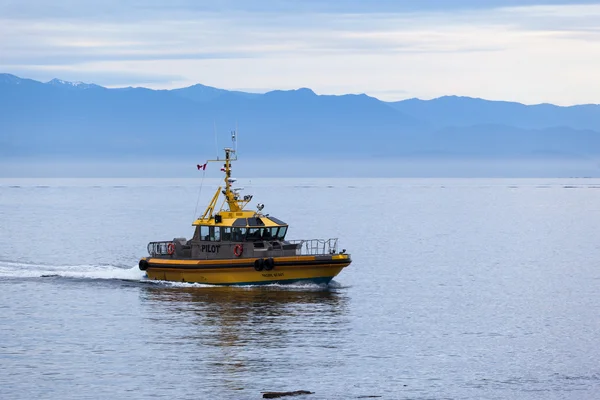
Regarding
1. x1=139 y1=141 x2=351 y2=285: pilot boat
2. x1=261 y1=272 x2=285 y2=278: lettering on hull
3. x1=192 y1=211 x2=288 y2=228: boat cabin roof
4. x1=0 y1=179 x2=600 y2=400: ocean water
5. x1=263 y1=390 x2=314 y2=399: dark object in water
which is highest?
x1=192 y1=211 x2=288 y2=228: boat cabin roof

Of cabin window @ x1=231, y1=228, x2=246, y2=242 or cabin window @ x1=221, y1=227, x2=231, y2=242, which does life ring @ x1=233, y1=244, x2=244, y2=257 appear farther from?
cabin window @ x1=221, y1=227, x2=231, y2=242

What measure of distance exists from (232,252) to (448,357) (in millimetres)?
20357

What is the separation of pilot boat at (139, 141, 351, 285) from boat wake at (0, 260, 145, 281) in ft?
15.6

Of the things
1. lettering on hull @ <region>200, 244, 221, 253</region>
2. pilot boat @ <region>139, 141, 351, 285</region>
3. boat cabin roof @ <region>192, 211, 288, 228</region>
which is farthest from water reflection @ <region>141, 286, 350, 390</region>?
boat cabin roof @ <region>192, 211, 288, 228</region>

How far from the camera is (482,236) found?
402ft

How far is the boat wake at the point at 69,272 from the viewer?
2756 inches

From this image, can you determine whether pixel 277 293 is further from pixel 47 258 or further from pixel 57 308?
pixel 47 258

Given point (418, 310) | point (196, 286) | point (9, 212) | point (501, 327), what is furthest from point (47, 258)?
point (9, 212)

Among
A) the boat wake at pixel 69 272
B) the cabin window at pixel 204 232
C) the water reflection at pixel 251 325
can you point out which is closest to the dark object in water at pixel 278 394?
the water reflection at pixel 251 325

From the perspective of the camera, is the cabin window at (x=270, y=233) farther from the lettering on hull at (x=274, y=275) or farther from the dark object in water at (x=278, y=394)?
the dark object in water at (x=278, y=394)

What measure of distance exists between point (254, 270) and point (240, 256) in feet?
3.99

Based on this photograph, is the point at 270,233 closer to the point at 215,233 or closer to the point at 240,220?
the point at 240,220

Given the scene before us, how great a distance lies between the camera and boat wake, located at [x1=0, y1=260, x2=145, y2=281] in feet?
230

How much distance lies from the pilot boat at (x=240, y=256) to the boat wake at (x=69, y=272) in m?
4.76
